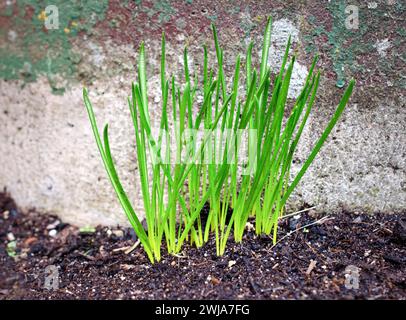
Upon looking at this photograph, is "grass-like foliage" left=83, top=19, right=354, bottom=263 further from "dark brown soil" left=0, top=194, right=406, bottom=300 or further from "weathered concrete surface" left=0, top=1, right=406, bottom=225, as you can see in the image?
"weathered concrete surface" left=0, top=1, right=406, bottom=225

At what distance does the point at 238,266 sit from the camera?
119cm

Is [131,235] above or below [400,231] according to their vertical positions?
below

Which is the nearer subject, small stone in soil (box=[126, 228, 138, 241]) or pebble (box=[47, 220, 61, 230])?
small stone in soil (box=[126, 228, 138, 241])

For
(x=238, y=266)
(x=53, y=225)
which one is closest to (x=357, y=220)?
(x=238, y=266)

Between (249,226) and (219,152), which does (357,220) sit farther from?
(219,152)

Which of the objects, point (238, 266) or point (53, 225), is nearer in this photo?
point (238, 266)

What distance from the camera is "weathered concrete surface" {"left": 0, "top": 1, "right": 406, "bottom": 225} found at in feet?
Answer: 4.40

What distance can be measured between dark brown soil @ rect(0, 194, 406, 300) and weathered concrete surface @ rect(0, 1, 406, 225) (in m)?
0.09

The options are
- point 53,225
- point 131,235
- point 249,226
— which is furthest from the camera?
point 53,225

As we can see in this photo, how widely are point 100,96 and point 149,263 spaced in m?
0.53

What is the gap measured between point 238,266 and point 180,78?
0.57 m

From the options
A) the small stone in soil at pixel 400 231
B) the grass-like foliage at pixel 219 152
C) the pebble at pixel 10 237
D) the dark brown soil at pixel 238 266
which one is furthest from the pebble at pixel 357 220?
the pebble at pixel 10 237

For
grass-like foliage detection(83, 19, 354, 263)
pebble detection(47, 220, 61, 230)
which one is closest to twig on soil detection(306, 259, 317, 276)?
grass-like foliage detection(83, 19, 354, 263)

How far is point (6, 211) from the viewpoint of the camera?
1.67 meters
